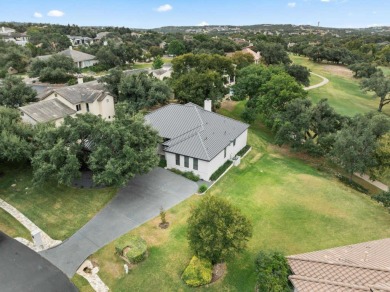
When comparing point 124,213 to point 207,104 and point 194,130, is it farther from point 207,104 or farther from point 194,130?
point 207,104

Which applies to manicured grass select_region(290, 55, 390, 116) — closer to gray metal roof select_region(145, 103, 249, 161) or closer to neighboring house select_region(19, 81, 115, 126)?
gray metal roof select_region(145, 103, 249, 161)

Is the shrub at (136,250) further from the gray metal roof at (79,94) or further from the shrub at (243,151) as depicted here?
the gray metal roof at (79,94)

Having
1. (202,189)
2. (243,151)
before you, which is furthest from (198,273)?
(243,151)

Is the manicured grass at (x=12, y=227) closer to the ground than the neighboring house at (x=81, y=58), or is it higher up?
closer to the ground

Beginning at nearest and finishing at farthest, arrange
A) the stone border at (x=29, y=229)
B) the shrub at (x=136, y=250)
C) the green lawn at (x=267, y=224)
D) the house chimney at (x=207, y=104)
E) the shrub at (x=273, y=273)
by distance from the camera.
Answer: the shrub at (x=273, y=273)
the green lawn at (x=267, y=224)
the shrub at (x=136, y=250)
the stone border at (x=29, y=229)
the house chimney at (x=207, y=104)

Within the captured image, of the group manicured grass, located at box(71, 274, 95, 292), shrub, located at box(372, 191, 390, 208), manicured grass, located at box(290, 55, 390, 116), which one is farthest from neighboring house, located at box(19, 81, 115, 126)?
manicured grass, located at box(290, 55, 390, 116)

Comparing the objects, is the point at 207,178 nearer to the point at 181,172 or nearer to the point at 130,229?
the point at 181,172

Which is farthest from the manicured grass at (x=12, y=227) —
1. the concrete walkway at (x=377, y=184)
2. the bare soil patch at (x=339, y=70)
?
the bare soil patch at (x=339, y=70)

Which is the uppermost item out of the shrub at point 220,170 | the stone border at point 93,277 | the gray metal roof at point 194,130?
the gray metal roof at point 194,130
